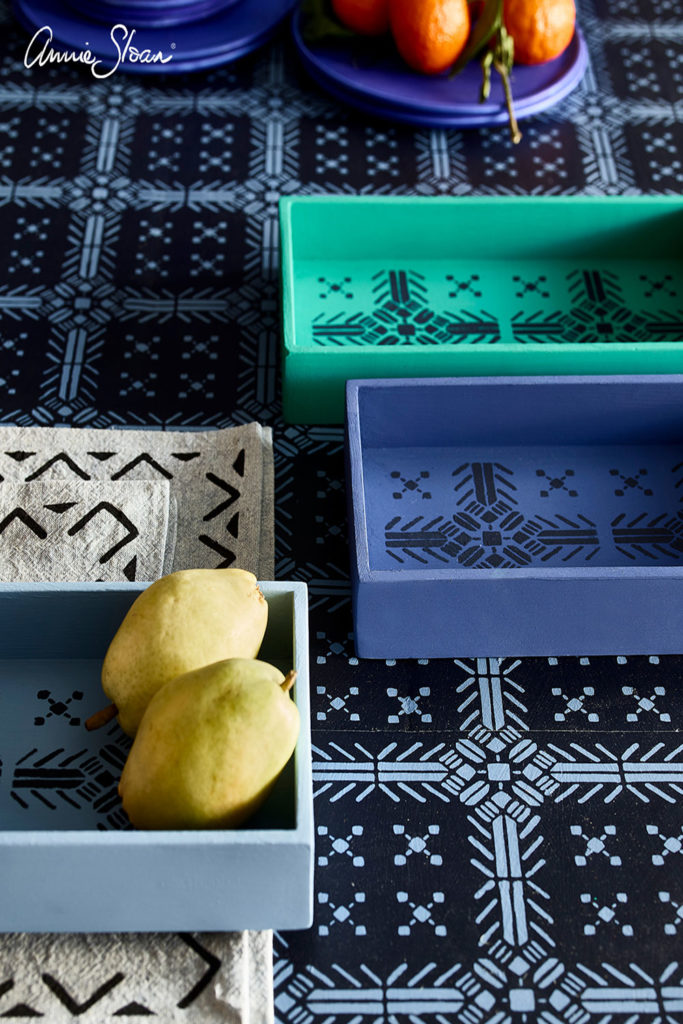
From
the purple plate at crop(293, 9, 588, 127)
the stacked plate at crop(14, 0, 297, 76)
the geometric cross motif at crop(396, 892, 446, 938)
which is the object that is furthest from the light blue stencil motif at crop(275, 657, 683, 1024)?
the stacked plate at crop(14, 0, 297, 76)

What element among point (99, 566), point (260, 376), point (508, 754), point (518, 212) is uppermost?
point (518, 212)

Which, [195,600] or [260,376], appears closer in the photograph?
[195,600]

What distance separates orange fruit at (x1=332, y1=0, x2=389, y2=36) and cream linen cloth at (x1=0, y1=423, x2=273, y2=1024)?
515 mm

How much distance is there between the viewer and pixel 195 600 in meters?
0.56

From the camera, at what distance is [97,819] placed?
1.95 ft

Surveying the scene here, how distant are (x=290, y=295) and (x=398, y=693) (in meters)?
0.32

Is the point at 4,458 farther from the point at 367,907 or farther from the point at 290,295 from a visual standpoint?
the point at 367,907

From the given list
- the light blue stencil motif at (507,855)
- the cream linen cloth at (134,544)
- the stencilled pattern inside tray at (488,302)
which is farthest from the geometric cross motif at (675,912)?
the stencilled pattern inside tray at (488,302)

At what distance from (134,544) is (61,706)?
13 centimetres

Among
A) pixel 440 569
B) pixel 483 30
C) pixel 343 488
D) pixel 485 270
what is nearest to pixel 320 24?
pixel 483 30

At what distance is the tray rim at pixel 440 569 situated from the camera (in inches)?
24.7

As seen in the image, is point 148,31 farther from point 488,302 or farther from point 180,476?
point 180,476

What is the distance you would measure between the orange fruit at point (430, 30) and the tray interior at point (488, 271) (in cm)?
21

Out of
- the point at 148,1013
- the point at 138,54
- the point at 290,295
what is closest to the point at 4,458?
the point at 290,295
